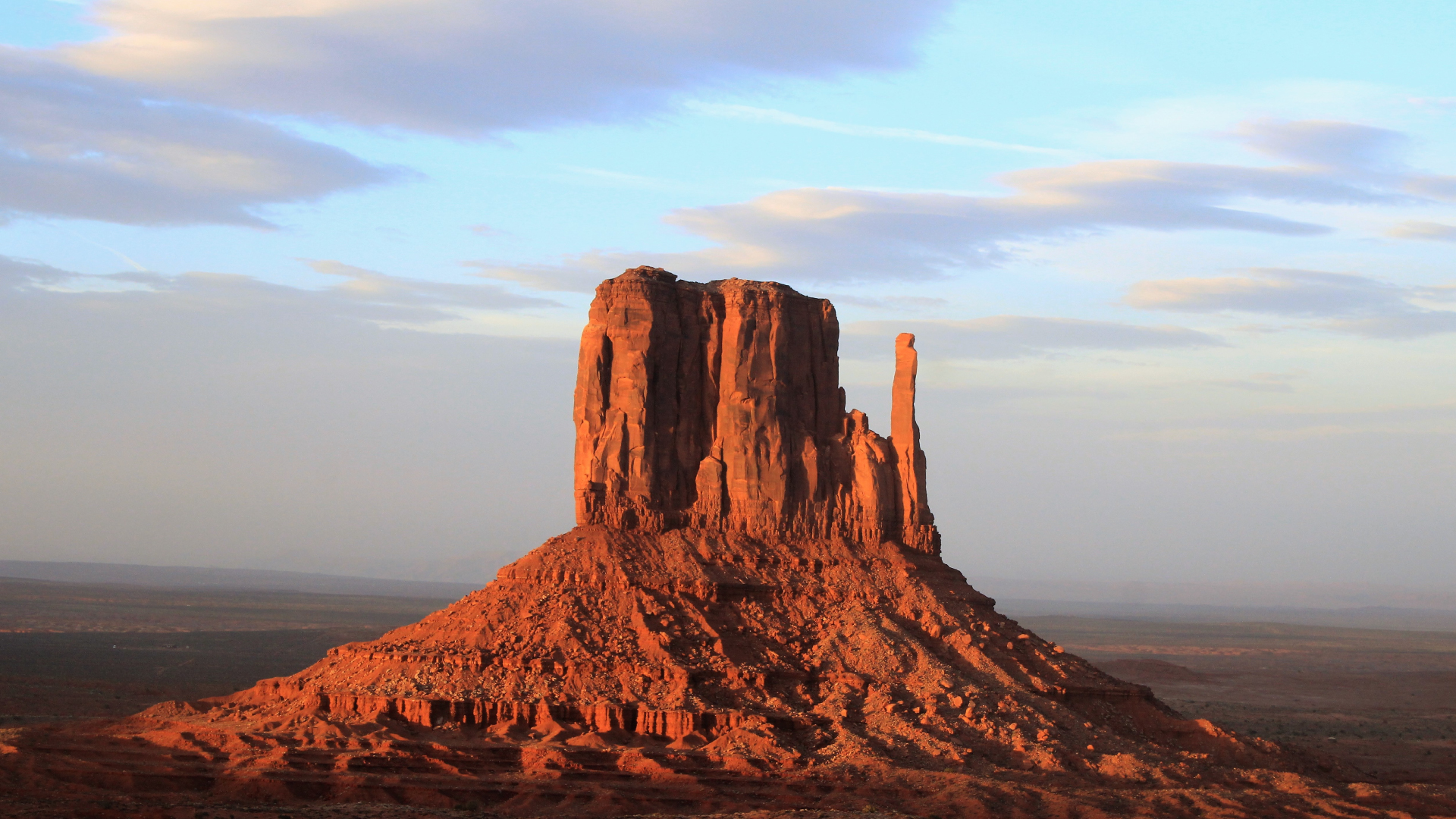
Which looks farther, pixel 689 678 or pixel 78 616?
pixel 78 616

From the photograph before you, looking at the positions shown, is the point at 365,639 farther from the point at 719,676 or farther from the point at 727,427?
the point at 719,676

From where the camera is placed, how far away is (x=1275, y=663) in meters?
168

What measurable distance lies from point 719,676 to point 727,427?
12.2 meters

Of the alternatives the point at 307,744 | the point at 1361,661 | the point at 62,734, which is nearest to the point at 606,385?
the point at 307,744

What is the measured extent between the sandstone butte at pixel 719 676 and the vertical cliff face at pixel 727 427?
11 centimetres

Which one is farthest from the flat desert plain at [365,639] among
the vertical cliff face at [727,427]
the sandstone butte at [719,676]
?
the vertical cliff face at [727,427]

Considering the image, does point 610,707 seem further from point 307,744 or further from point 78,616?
point 78,616

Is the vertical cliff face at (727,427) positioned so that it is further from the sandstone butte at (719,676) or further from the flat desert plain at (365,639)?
the flat desert plain at (365,639)

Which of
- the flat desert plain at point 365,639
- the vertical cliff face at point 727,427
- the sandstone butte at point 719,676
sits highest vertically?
the vertical cliff face at point 727,427

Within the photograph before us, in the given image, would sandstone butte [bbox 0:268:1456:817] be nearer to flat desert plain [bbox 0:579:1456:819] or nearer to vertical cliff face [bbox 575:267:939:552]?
vertical cliff face [bbox 575:267:939:552]

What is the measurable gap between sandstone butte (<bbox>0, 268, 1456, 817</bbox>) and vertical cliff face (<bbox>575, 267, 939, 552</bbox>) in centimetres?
11

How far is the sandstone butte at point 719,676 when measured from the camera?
5375 centimetres

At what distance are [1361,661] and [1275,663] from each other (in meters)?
15.0

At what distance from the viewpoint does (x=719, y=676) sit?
5988 cm
